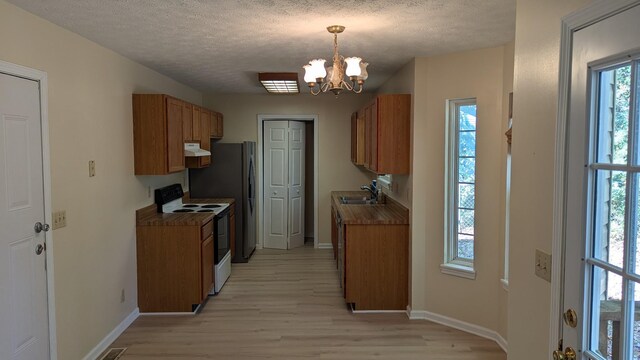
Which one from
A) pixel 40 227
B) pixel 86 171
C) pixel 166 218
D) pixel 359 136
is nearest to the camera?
pixel 40 227

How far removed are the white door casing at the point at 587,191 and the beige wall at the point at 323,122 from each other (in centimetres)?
553

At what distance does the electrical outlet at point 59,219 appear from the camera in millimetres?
3039

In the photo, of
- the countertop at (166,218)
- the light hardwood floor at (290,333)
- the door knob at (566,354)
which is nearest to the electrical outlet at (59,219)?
the light hardwood floor at (290,333)

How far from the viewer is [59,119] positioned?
3.10 meters

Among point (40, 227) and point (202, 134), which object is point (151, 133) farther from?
point (40, 227)

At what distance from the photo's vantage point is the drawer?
456cm

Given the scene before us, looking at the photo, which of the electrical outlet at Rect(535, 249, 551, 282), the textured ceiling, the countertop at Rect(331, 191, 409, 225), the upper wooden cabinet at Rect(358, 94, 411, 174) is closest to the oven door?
the countertop at Rect(331, 191, 409, 225)

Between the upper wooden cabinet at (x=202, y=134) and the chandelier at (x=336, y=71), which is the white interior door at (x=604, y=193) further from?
the upper wooden cabinet at (x=202, y=134)

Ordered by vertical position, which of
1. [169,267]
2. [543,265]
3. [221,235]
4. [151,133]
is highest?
[151,133]

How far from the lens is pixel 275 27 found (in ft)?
10.3

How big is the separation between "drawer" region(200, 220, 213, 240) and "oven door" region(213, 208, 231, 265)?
0.16 m

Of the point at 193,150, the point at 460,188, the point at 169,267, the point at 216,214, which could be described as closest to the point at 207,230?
the point at 216,214

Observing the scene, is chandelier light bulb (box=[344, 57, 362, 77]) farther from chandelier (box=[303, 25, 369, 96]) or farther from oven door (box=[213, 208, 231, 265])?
oven door (box=[213, 208, 231, 265])

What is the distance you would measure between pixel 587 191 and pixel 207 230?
151 inches
